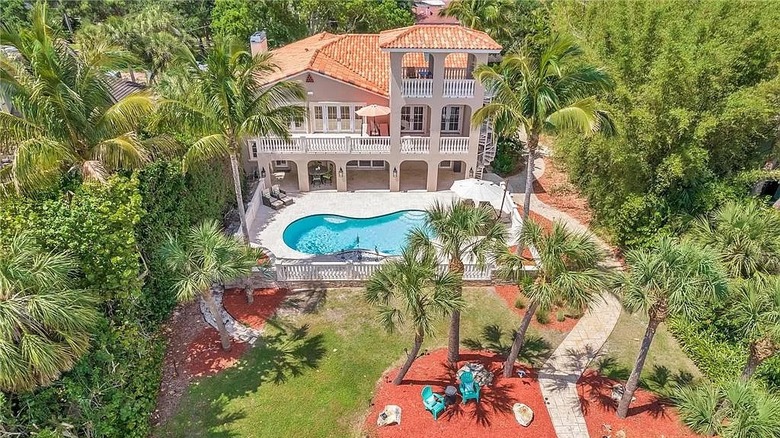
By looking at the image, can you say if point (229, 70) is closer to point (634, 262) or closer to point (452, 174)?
point (634, 262)

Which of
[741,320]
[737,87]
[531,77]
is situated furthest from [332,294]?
[737,87]

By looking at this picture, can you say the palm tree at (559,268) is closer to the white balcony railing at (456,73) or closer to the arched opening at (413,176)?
the arched opening at (413,176)

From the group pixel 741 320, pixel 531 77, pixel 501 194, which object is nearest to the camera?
pixel 741 320

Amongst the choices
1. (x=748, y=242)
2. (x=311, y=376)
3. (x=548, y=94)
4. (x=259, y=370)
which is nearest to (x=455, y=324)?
(x=311, y=376)

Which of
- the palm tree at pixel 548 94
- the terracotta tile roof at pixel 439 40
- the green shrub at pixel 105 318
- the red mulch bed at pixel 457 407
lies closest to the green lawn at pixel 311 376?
the red mulch bed at pixel 457 407

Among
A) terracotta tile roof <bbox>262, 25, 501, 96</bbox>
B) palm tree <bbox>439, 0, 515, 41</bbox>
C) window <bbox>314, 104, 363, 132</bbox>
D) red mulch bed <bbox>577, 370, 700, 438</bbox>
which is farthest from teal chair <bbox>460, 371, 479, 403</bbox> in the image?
palm tree <bbox>439, 0, 515, 41</bbox>

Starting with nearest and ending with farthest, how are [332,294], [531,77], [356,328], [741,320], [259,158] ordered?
[741,320] < [531,77] < [356,328] < [332,294] < [259,158]

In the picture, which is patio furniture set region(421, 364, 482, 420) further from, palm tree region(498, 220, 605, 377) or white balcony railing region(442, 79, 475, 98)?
white balcony railing region(442, 79, 475, 98)
